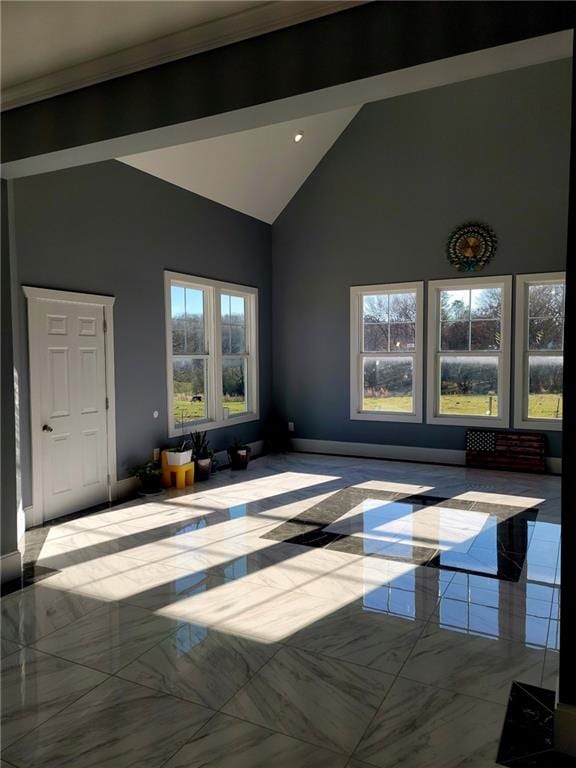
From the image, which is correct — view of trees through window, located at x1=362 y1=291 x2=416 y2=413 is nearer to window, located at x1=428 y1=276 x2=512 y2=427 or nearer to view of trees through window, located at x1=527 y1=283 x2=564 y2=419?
window, located at x1=428 y1=276 x2=512 y2=427

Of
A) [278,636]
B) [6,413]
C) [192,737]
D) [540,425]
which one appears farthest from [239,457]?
[192,737]

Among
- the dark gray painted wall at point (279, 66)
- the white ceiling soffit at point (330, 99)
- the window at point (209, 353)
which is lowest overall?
the window at point (209, 353)

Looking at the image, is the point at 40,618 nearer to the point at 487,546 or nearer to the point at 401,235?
the point at 487,546

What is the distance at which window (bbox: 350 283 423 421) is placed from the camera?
24.1 ft

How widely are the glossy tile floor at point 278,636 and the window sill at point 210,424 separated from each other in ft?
4.49

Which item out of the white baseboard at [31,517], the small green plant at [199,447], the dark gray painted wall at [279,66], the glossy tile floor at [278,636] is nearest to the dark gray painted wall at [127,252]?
the white baseboard at [31,517]

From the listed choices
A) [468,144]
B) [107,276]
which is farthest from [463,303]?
[107,276]

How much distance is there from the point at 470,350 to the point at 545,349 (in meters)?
0.88

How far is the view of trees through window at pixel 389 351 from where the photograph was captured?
7414mm

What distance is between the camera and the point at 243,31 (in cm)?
253

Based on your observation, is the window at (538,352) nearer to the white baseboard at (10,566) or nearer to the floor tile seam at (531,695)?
the floor tile seam at (531,695)

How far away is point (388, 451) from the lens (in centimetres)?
755

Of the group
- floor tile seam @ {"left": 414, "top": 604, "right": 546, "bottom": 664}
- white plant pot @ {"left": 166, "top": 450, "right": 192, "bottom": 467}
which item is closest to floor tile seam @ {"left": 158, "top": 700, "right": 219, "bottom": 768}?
floor tile seam @ {"left": 414, "top": 604, "right": 546, "bottom": 664}

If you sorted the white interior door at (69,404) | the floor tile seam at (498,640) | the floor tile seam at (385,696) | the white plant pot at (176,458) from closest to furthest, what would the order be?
the floor tile seam at (385,696)
the floor tile seam at (498,640)
the white interior door at (69,404)
the white plant pot at (176,458)
